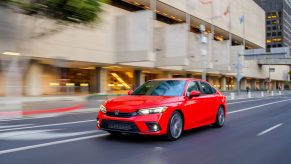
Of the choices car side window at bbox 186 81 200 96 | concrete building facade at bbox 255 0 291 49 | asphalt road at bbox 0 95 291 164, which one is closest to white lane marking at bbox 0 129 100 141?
asphalt road at bbox 0 95 291 164

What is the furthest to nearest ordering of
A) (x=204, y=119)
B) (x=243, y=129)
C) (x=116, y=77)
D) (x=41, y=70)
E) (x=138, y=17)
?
(x=116, y=77) → (x=138, y=17) → (x=41, y=70) → (x=243, y=129) → (x=204, y=119)

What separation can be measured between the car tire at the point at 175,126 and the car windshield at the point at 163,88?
2.07 feet

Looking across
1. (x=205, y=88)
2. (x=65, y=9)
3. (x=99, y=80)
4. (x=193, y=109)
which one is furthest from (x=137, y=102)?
(x=99, y=80)

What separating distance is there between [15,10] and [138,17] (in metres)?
24.1

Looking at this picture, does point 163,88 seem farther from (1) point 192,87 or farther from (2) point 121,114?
(2) point 121,114

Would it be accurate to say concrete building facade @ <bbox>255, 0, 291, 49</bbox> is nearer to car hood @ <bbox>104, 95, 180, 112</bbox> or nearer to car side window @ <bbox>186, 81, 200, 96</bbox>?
car side window @ <bbox>186, 81, 200, 96</bbox>

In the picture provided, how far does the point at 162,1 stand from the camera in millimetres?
45125

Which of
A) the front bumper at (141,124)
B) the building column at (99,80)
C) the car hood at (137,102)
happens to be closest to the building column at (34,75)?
the building column at (99,80)

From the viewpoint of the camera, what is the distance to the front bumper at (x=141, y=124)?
→ 704 cm

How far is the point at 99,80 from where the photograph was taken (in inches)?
1727

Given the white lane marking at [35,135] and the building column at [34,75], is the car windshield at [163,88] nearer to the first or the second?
the white lane marking at [35,135]

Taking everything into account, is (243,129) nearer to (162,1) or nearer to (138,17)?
(138,17)

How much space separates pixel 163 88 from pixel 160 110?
1354mm

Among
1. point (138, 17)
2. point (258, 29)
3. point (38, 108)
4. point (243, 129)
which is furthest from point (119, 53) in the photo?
point (258, 29)
